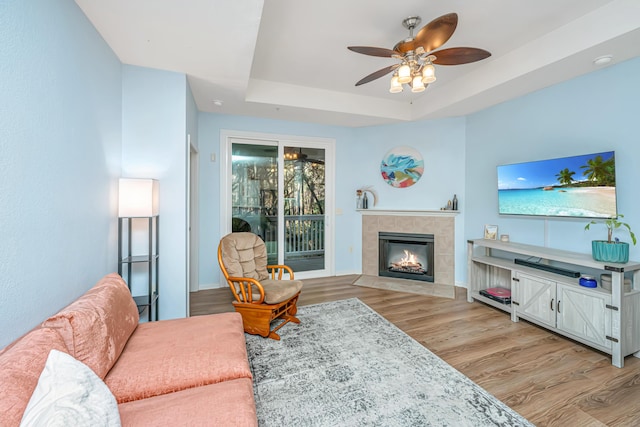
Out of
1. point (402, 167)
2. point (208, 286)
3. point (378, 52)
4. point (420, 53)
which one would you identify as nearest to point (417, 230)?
point (402, 167)

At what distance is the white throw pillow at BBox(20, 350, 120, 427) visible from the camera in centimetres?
78

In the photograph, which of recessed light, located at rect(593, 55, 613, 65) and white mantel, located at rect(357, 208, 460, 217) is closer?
recessed light, located at rect(593, 55, 613, 65)

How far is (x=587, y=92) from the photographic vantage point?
2787 mm

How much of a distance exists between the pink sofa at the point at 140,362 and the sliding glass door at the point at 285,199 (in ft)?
8.56

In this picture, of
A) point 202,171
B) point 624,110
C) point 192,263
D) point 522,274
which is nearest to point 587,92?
point 624,110

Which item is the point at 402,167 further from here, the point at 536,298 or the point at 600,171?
the point at 536,298

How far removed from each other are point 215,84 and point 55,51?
1.58 metres

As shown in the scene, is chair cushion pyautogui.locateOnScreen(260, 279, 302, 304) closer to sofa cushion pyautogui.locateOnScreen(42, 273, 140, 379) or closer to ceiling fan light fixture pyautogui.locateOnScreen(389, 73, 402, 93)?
sofa cushion pyautogui.locateOnScreen(42, 273, 140, 379)

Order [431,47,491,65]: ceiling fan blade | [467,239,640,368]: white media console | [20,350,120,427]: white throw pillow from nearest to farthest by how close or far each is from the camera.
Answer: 1. [20,350,120,427]: white throw pillow
2. [431,47,491,65]: ceiling fan blade
3. [467,239,640,368]: white media console

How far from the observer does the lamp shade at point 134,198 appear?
228cm

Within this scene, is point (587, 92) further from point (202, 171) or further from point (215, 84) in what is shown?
point (202, 171)

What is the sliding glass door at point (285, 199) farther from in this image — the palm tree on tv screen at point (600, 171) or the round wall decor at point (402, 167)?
the palm tree on tv screen at point (600, 171)

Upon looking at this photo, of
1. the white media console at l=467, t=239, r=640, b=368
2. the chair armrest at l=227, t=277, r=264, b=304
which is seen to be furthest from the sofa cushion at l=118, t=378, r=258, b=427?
the white media console at l=467, t=239, r=640, b=368

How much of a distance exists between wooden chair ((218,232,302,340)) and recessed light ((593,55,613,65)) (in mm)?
3505
